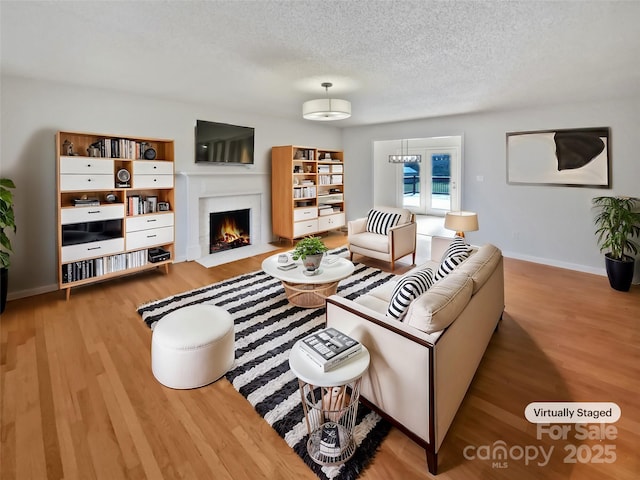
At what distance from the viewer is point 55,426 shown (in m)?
1.81

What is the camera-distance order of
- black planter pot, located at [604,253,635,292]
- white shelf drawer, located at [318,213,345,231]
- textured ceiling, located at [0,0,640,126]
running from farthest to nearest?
1. white shelf drawer, located at [318,213,345,231]
2. black planter pot, located at [604,253,635,292]
3. textured ceiling, located at [0,0,640,126]

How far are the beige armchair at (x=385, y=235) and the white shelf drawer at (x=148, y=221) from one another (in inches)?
102

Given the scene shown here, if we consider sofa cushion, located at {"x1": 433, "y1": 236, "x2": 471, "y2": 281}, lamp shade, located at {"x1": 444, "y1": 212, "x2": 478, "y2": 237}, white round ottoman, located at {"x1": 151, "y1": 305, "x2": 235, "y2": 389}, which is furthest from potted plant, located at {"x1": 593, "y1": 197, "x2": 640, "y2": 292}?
white round ottoman, located at {"x1": 151, "y1": 305, "x2": 235, "y2": 389}

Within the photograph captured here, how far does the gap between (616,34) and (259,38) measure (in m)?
2.58

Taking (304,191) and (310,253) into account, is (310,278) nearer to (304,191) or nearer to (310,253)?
(310,253)

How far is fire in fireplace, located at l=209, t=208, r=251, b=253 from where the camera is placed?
5.38 m

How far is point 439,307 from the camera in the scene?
1587 millimetres

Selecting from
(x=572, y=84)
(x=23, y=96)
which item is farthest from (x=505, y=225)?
(x=23, y=96)

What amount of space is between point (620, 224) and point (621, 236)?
18 centimetres

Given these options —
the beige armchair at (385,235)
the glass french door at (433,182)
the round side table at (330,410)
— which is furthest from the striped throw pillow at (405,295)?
the glass french door at (433,182)

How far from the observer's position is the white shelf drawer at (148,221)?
3.96m

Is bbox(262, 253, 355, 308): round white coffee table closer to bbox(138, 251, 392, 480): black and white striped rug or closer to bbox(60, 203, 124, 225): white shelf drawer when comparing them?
bbox(138, 251, 392, 480): black and white striped rug

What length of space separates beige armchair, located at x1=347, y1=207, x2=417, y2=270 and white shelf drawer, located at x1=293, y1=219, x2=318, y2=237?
4.26ft

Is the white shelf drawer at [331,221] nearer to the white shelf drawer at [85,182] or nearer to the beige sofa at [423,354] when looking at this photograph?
the white shelf drawer at [85,182]
